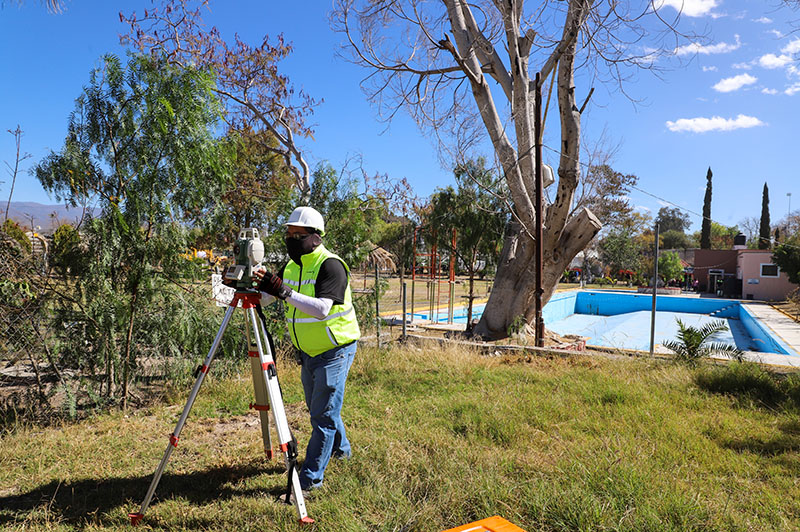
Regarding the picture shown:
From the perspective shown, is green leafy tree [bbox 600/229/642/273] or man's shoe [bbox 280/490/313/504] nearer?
man's shoe [bbox 280/490/313/504]

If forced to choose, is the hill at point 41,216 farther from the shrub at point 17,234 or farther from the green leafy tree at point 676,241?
the green leafy tree at point 676,241

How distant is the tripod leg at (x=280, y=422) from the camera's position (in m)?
2.69

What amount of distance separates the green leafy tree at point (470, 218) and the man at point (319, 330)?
31.4 ft

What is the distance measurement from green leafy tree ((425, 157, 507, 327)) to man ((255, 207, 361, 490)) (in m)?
→ 9.57

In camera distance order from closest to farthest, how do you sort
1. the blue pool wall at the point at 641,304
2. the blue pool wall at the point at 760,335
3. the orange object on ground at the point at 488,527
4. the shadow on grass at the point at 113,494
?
the orange object on ground at the point at 488,527, the shadow on grass at the point at 113,494, the blue pool wall at the point at 760,335, the blue pool wall at the point at 641,304

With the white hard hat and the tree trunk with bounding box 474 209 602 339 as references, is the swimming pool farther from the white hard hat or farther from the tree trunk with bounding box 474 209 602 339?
the white hard hat

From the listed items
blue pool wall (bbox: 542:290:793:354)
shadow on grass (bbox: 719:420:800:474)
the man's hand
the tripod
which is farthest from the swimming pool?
the man's hand

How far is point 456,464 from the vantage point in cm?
330

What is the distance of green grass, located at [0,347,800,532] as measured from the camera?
276 cm

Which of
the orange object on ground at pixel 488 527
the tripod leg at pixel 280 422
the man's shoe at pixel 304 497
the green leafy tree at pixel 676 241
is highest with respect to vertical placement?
the green leafy tree at pixel 676 241

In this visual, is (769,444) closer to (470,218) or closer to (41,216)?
(41,216)

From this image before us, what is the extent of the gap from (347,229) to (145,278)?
3.33m

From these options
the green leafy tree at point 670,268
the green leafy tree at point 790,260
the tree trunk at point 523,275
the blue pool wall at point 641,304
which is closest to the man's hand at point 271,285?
the tree trunk at point 523,275

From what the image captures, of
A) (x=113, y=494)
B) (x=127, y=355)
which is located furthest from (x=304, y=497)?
(x=127, y=355)
